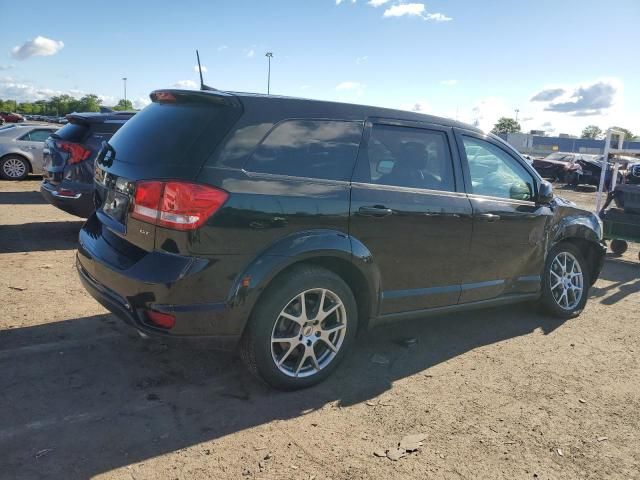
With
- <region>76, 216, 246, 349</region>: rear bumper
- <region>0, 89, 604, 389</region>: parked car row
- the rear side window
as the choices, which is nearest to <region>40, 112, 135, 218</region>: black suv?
<region>0, 89, 604, 389</region>: parked car row

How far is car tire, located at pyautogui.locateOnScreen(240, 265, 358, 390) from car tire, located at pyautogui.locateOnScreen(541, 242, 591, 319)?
2.49 m

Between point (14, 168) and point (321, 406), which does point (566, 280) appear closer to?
point (321, 406)

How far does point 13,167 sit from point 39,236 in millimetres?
7703

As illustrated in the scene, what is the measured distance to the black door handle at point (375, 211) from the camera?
353cm

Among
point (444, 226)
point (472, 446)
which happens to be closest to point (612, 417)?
point (472, 446)

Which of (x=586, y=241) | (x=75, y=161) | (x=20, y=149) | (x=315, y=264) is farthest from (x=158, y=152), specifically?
(x=20, y=149)

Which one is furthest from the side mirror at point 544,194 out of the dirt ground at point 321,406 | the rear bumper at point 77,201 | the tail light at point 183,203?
the rear bumper at point 77,201

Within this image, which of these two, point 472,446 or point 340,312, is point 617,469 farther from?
point 340,312

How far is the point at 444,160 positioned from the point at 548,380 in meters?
1.85

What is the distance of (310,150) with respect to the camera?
340 centimetres

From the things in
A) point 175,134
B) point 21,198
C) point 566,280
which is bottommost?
point 21,198

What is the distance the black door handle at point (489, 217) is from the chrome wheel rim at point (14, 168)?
43.6ft

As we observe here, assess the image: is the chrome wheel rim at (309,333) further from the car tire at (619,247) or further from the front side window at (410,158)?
the car tire at (619,247)

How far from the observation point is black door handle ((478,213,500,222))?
425 cm
